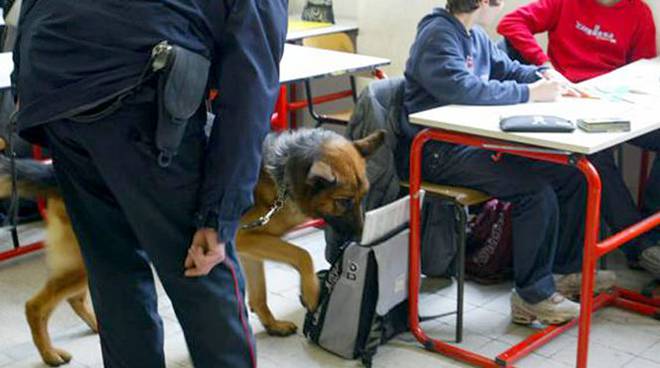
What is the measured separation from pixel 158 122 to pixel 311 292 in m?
1.58

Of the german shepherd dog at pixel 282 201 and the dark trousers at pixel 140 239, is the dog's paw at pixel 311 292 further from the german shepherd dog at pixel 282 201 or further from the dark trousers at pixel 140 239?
the dark trousers at pixel 140 239

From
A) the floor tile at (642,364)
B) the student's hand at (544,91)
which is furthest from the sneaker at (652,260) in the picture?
the student's hand at (544,91)

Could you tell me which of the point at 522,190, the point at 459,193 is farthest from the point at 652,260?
the point at 459,193

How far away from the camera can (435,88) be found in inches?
120

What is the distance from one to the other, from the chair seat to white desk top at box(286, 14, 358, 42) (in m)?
1.90

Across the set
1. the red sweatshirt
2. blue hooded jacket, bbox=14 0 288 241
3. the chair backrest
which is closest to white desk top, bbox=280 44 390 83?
the chair backrest

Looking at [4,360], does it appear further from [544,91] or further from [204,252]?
[544,91]

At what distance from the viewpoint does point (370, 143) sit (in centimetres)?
297

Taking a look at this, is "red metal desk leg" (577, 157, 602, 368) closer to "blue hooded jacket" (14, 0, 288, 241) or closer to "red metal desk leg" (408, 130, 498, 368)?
"red metal desk leg" (408, 130, 498, 368)

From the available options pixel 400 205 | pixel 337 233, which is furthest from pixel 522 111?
pixel 337 233

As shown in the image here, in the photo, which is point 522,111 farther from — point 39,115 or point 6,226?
point 6,226

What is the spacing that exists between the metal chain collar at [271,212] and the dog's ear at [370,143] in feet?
1.08

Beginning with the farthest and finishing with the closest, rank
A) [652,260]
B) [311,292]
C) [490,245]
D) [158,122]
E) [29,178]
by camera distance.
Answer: [490,245] < [652,260] < [311,292] < [29,178] < [158,122]

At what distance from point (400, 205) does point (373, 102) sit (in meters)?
0.44
